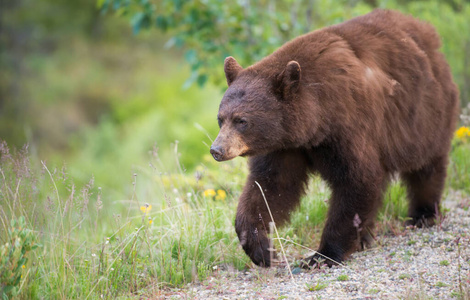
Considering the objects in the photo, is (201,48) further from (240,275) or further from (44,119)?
(44,119)

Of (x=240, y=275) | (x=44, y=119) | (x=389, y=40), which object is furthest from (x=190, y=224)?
(x=44, y=119)

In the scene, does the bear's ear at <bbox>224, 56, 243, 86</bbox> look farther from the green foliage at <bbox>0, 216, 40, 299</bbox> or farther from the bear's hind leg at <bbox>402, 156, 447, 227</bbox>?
the bear's hind leg at <bbox>402, 156, 447, 227</bbox>

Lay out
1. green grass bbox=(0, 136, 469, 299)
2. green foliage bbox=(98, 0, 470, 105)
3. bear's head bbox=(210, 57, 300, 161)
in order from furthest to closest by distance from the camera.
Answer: green foliage bbox=(98, 0, 470, 105)
bear's head bbox=(210, 57, 300, 161)
green grass bbox=(0, 136, 469, 299)

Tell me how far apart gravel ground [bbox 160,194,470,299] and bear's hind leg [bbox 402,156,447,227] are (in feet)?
1.46

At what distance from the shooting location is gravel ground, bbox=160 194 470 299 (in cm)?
330

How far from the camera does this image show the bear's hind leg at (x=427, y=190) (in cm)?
488

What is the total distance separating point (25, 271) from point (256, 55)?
183 inches

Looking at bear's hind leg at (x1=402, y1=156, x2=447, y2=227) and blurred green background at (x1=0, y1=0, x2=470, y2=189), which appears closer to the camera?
bear's hind leg at (x1=402, y1=156, x2=447, y2=227)

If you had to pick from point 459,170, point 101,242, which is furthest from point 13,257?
point 459,170

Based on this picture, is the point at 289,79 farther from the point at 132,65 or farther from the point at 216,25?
the point at 132,65

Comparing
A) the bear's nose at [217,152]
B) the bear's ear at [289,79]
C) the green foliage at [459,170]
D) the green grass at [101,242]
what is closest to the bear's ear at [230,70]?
the bear's ear at [289,79]

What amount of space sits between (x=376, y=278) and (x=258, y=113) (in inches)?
50.9

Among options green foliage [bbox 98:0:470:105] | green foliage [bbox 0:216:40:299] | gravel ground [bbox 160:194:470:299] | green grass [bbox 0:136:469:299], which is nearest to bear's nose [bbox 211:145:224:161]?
green grass [bbox 0:136:469:299]

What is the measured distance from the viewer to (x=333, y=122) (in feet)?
12.4
